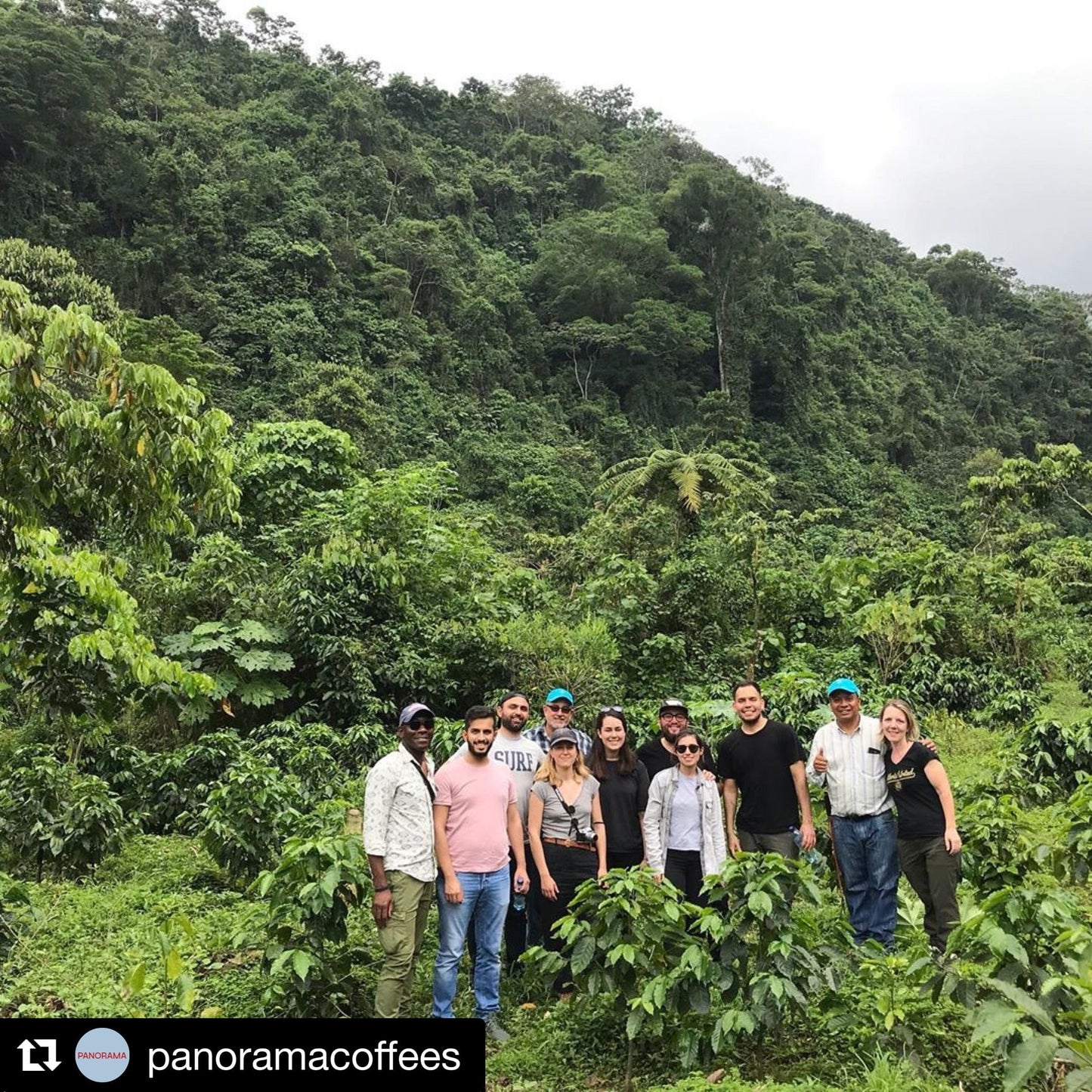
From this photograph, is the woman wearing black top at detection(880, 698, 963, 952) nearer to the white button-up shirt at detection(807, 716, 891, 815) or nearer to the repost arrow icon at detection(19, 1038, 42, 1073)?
the white button-up shirt at detection(807, 716, 891, 815)

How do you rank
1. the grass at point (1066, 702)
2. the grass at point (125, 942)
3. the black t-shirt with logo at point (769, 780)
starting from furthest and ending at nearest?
the grass at point (1066, 702), the black t-shirt with logo at point (769, 780), the grass at point (125, 942)

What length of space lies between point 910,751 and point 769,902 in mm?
1282

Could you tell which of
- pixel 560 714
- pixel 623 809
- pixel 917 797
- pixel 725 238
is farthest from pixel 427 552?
pixel 725 238

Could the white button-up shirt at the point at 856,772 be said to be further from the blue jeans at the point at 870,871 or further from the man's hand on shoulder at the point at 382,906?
the man's hand on shoulder at the point at 382,906

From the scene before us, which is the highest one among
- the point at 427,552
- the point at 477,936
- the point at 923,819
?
the point at 427,552

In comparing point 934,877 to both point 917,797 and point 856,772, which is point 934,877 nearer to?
point 917,797

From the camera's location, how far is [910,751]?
4.02 meters

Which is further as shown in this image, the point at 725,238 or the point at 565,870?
the point at 725,238

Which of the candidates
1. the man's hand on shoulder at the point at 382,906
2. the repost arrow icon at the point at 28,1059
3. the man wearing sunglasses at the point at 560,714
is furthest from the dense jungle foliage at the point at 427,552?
the man wearing sunglasses at the point at 560,714

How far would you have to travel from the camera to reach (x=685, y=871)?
13.5ft

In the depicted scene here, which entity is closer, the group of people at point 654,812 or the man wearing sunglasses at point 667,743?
the group of people at point 654,812

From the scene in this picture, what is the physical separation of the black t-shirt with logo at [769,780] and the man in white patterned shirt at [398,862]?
4.69 feet

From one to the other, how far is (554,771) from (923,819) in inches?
62.3

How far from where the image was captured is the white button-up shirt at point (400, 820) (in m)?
3.55
